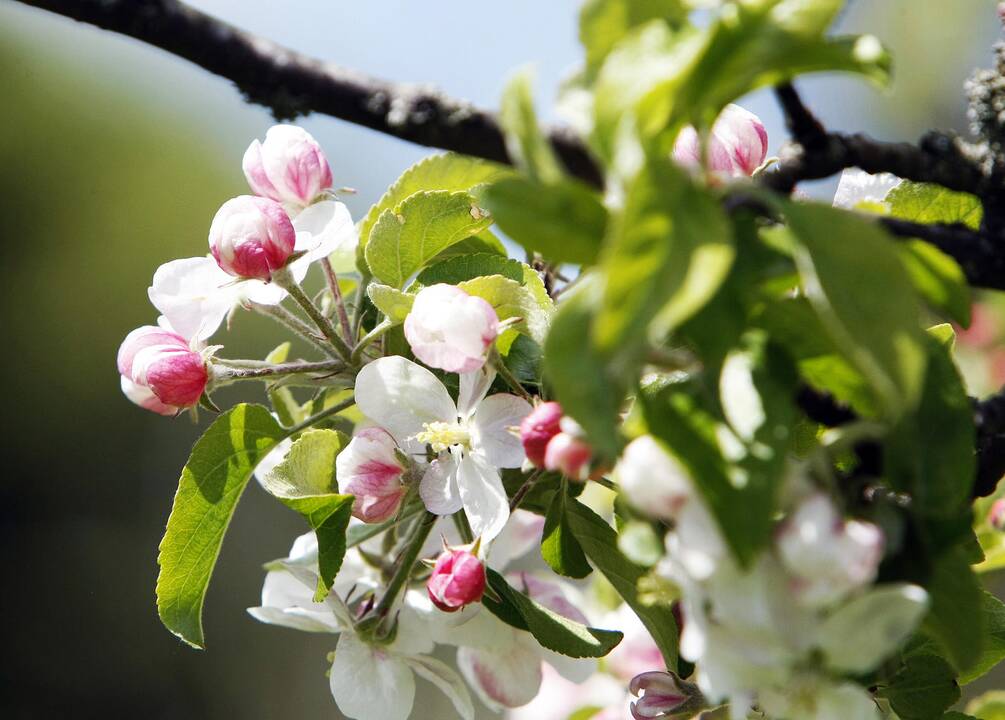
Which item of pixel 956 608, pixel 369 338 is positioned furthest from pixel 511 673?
pixel 956 608

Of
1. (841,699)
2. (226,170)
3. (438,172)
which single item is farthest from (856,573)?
(226,170)

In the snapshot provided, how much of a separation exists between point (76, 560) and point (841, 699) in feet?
19.4

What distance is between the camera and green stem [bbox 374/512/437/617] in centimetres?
65

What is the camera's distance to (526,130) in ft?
1.19

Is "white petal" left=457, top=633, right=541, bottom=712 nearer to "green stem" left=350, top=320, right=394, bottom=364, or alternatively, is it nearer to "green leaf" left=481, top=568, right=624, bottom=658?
"green leaf" left=481, top=568, right=624, bottom=658

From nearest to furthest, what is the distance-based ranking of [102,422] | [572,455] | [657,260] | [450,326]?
[657,260] < [572,455] < [450,326] < [102,422]

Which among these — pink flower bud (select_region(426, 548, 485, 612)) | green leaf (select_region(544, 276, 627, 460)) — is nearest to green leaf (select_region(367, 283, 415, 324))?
pink flower bud (select_region(426, 548, 485, 612))

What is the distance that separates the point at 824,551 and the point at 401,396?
29 cm

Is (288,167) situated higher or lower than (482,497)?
higher

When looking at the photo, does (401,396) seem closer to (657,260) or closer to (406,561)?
(406,561)

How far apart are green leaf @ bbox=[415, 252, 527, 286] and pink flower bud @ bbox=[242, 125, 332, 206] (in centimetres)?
11

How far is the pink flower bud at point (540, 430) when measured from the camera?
48 cm

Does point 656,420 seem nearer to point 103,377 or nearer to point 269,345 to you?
point 269,345

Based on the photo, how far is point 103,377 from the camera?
5867mm
